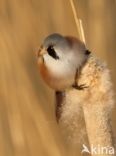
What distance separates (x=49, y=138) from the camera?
34.9 inches

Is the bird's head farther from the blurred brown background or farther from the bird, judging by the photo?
the blurred brown background

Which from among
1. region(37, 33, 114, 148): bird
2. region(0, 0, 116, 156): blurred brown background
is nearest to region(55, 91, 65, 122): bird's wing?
region(37, 33, 114, 148): bird

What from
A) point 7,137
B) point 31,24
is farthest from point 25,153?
point 31,24

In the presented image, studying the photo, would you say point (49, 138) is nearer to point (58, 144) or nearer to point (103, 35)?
point (58, 144)

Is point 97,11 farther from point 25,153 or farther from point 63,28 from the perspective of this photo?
point 25,153

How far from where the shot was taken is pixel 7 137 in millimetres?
904

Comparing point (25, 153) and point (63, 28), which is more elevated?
point (63, 28)

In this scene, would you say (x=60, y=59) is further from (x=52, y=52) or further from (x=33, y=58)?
(x=33, y=58)

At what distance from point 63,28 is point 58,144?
0.18m

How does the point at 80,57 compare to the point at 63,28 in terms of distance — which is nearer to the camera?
the point at 80,57

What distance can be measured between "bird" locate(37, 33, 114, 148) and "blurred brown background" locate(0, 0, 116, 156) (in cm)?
13

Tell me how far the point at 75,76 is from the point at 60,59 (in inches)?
1.3

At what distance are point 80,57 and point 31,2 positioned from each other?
20cm

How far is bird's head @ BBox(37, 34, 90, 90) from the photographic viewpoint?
0.65m
